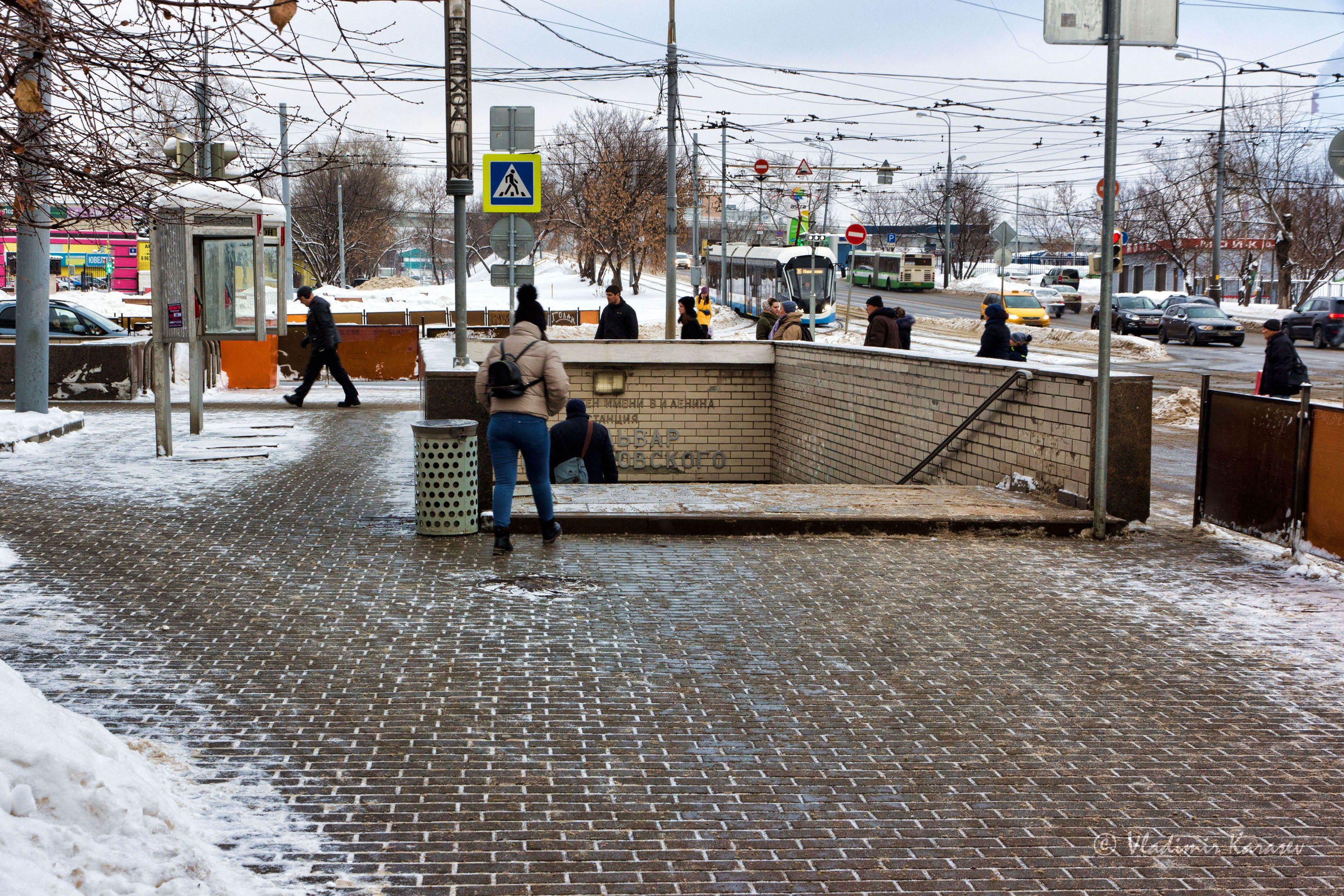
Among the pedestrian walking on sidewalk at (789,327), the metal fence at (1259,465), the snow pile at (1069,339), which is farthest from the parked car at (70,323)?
the snow pile at (1069,339)

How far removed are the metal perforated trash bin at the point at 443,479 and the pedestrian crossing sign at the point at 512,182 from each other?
19.8 ft

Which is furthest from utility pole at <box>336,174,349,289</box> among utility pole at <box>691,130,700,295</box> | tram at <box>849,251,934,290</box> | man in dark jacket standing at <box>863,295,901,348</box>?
man in dark jacket standing at <box>863,295,901,348</box>

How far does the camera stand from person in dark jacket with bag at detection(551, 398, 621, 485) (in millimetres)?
11531

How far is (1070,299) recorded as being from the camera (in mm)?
65188

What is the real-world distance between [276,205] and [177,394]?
5.84 meters

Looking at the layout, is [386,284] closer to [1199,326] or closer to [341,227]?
[341,227]

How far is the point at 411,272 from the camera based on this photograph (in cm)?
16025

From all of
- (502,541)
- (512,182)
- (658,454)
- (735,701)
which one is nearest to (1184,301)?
(658,454)

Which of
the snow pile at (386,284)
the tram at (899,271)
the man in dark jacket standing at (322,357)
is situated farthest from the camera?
the snow pile at (386,284)

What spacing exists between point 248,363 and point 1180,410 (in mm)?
15826

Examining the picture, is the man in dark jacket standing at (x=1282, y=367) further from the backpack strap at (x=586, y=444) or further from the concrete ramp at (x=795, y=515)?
the backpack strap at (x=586, y=444)

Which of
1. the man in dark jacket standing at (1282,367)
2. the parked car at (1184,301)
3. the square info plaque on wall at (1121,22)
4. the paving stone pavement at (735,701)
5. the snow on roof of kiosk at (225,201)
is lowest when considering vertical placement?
the paving stone pavement at (735,701)

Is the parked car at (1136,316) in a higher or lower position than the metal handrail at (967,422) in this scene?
higher

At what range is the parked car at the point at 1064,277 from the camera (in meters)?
75.8
